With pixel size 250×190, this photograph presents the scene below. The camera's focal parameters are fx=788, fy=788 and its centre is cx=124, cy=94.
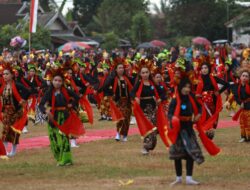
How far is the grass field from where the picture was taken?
1201 centimetres

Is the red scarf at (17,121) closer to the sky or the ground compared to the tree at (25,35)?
closer to the ground

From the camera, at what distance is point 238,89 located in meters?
17.5

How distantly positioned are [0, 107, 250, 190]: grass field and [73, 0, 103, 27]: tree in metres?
81.4

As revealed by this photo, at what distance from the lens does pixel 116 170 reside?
13.5 meters

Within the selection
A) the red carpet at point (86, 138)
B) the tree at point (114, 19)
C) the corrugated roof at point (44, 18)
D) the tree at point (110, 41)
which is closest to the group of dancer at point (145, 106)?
the red carpet at point (86, 138)

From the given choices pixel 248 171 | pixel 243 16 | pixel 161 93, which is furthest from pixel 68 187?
pixel 243 16

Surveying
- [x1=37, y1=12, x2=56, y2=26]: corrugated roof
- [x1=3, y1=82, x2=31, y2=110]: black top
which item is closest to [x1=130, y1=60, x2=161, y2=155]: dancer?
[x1=3, y1=82, x2=31, y2=110]: black top

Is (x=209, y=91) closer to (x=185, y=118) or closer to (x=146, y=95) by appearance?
(x=146, y=95)

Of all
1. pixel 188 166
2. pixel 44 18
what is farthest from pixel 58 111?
pixel 44 18

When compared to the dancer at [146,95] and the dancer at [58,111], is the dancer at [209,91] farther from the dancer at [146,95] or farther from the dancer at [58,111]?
the dancer at [58,111]

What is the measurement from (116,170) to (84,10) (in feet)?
286

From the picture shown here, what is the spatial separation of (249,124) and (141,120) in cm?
298

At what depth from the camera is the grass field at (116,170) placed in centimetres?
1201

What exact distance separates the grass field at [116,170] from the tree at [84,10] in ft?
267
